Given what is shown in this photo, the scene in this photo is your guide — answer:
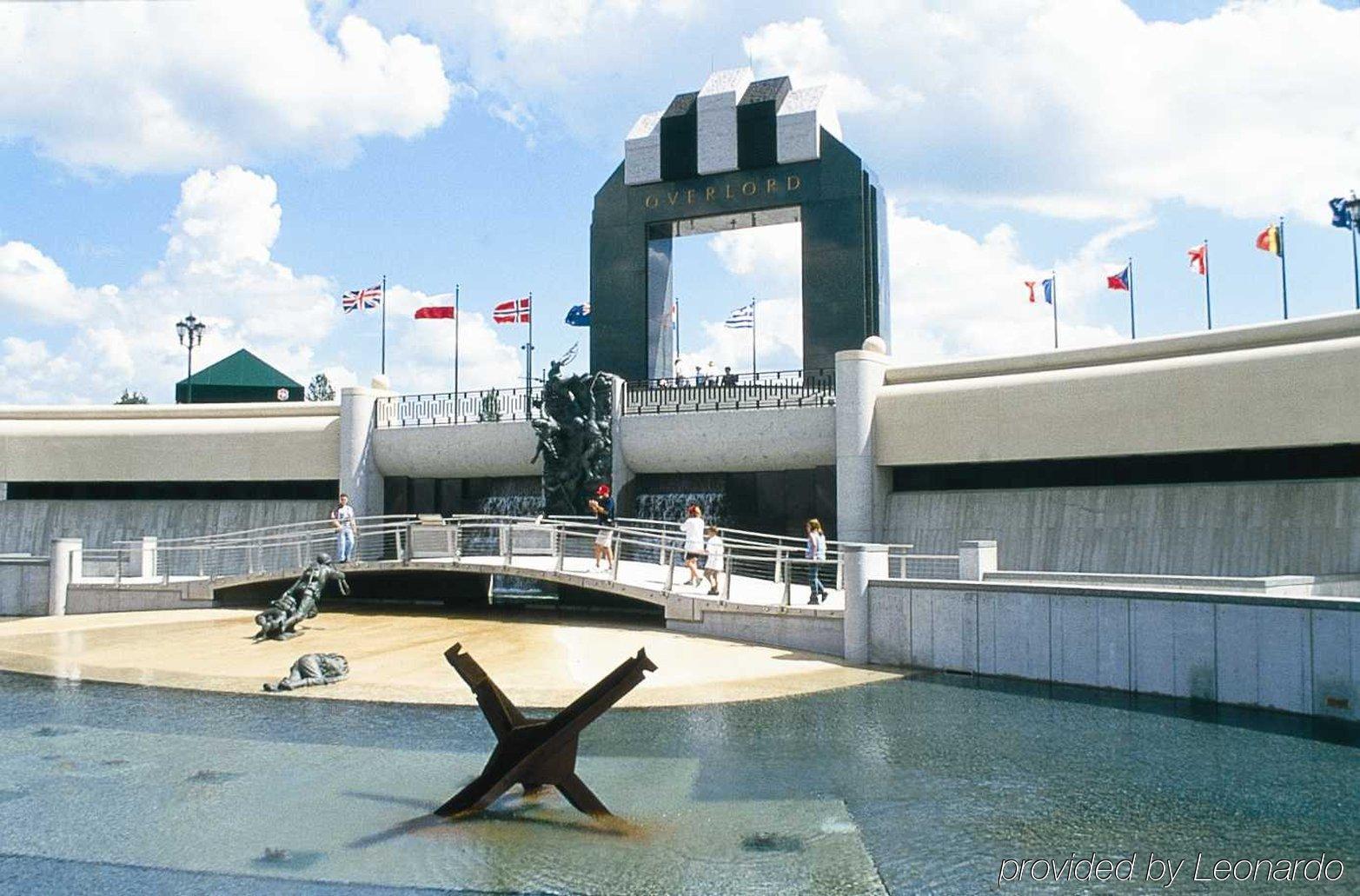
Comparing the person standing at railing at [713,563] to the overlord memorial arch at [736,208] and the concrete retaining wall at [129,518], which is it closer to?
the overlord memorial arch at [736,208]

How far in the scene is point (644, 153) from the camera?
33.1 meters

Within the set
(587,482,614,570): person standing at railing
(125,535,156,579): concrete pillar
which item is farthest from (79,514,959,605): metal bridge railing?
(587,482,614,570): person standing at railing

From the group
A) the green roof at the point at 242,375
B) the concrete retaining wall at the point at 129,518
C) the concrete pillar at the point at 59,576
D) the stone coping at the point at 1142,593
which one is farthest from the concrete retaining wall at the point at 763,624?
the green roof at the point at 242,375

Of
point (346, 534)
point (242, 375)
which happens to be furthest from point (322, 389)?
point (346, 534)

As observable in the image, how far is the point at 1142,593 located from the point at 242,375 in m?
56.3

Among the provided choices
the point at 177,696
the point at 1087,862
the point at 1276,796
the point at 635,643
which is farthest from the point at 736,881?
the point at 635,643

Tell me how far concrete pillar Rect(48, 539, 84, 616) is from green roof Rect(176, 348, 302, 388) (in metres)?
35.8

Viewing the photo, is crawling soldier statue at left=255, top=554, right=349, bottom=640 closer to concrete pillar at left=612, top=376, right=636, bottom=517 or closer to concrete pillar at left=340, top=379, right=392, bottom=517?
concrete pillar at left=612, top=376, right=636, bottom=517

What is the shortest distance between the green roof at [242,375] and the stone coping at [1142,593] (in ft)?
167

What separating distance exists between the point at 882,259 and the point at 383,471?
16.0 m

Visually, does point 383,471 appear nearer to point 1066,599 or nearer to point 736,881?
point 1066,599
